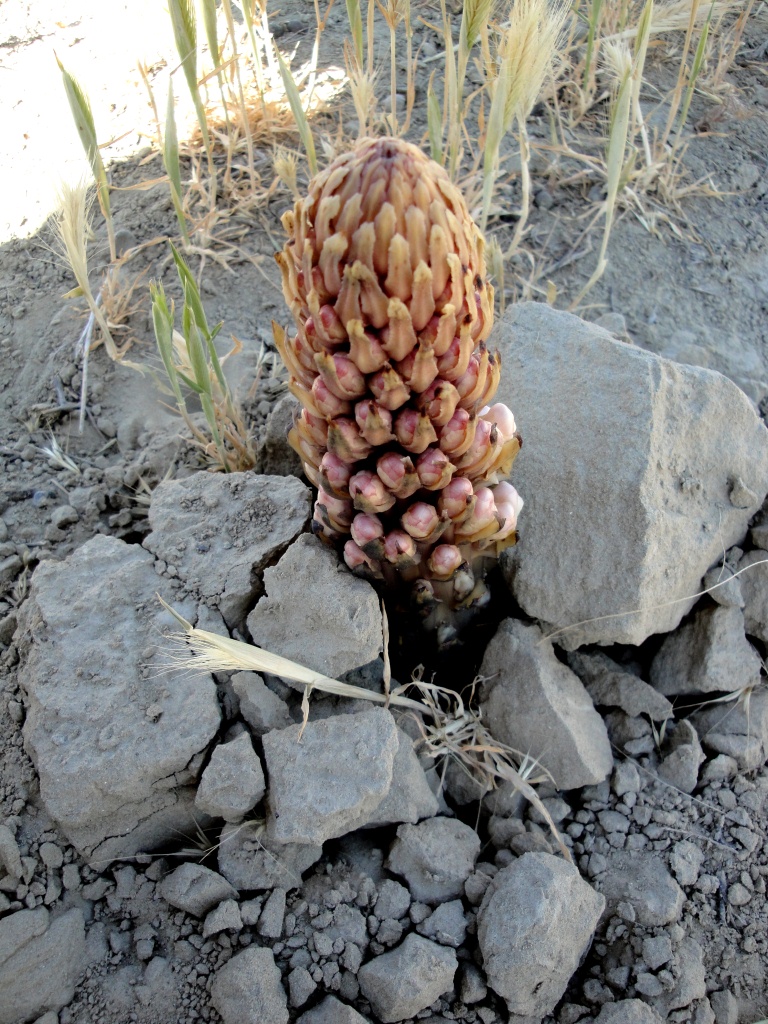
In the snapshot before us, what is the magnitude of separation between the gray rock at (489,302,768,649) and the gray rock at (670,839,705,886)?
1.51 feet

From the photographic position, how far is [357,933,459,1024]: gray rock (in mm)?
1532

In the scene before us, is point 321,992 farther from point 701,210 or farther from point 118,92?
point 118,92

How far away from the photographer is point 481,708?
2002 mm

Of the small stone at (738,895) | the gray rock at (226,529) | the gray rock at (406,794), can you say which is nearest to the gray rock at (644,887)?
the small stone at (738,895)

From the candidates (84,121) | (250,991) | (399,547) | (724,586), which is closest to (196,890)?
(250,991)

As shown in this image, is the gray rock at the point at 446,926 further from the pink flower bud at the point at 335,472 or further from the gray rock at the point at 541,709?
the pink flower bud at the point at 335,472

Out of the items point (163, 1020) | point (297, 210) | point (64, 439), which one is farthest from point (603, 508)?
point (64, 439)

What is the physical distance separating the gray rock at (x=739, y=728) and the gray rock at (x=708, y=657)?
5 cm

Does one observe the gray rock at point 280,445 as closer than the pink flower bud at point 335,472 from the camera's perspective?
No

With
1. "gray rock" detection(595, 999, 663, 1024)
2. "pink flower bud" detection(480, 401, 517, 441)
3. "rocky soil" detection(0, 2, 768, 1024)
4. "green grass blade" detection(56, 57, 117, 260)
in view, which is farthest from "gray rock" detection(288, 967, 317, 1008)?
"green grass blade" detection(56, 57, 117, 260)

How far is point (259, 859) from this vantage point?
1.69 m

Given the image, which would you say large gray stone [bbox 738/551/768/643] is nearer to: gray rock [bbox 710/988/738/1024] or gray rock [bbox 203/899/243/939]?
gray rock [bbox 710/988/738/1024]

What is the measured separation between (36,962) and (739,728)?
1.63 m

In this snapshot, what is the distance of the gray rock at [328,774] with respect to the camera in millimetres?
1625
